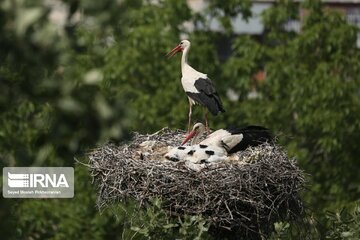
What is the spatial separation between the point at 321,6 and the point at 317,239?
39.0ft

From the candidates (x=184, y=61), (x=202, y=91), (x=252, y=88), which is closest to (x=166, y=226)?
(x=202, y=91)

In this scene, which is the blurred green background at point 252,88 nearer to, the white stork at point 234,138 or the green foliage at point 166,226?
the white stork at point 234,138

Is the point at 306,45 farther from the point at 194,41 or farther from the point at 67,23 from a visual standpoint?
the point at 67,23

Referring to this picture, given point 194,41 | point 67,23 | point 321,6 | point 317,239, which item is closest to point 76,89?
point 67,23

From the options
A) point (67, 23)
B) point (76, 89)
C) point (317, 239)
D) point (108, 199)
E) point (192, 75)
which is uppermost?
point (67, 23)

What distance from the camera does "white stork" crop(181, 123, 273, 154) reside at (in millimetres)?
6992

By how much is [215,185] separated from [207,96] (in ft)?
6.03

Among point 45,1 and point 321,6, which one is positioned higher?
point 45,1

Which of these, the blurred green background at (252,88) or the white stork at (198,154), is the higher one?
the white stork at (198,154)

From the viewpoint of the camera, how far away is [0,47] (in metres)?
1.96

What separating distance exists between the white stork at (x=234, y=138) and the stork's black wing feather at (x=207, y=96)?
35cm

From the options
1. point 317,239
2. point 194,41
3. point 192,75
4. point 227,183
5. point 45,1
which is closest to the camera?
point 45,1

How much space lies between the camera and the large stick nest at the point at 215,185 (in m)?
6.18

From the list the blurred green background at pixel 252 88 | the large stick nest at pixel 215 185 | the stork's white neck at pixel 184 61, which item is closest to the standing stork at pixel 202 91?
the stork's white neck at pixel 184 61
